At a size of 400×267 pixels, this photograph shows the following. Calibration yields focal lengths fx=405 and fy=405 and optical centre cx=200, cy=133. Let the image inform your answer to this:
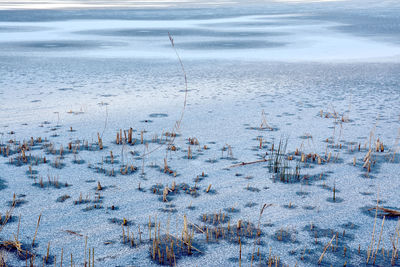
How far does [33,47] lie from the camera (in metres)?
11.9

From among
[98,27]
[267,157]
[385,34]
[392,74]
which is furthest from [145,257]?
[98,27]

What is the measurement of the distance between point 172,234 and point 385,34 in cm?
1423

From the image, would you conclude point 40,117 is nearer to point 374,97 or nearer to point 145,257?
point 145,257

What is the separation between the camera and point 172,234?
2.50m

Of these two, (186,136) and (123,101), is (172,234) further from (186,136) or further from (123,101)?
(123,101)

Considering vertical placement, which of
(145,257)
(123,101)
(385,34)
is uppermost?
(385,34)

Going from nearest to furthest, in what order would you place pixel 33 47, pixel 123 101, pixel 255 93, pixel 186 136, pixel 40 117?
pixel 186 136 < pixel 40 117 < pixel 123 101 < pixel 255 93 < pixel 33 47

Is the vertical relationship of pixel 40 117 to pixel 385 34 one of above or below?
below

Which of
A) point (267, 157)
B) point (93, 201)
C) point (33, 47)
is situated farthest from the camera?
point (33, 47)

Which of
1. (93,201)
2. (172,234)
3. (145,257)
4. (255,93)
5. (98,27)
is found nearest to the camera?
(145,257)

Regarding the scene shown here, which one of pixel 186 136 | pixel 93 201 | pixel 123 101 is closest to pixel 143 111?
pixel 123 101

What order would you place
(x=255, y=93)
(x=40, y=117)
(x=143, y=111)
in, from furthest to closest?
(x=255, y=93) → (x=143, y=111) → (x=40, y=117)

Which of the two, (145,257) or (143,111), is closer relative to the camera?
(145,257)

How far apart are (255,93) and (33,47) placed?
812cm
